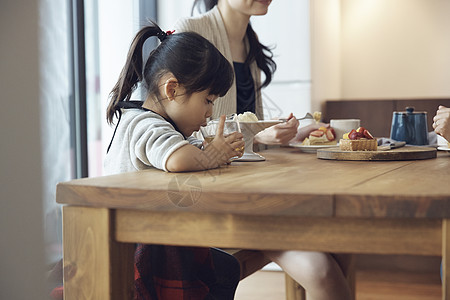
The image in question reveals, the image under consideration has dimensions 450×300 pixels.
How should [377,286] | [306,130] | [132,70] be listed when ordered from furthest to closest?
[377,286]
[306,130]
[132,70]

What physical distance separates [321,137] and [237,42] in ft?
2.11

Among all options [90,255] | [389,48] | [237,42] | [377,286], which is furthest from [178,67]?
[389,48]

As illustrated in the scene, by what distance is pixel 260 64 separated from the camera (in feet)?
7.25

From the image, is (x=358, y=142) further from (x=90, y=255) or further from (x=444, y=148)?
(x=90, y=255)

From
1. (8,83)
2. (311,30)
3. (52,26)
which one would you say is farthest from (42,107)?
(311,30)

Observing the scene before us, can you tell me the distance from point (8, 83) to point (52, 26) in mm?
1243

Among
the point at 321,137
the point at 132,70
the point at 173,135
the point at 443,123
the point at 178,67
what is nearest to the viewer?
the point at 173,135

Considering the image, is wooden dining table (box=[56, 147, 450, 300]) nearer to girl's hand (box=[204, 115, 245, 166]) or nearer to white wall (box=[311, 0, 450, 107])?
girl's hand (box=[204, 115, 245, 166])

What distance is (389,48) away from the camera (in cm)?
406

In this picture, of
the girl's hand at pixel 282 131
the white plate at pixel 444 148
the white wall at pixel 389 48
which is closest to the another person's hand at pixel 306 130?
the girl's hand at pixel 282 131

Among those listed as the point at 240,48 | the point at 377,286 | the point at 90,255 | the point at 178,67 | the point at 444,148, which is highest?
the point at 240,48

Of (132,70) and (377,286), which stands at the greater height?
(132,70)

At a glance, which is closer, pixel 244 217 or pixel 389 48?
pixel 244 217

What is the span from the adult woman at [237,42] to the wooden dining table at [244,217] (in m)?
1.04
